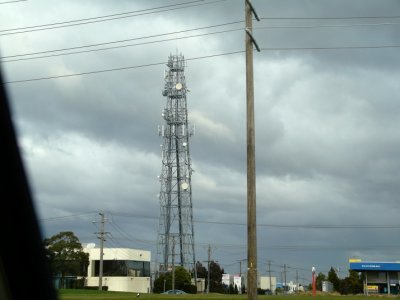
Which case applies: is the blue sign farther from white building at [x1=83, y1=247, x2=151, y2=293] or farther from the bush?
white building at [x1=83, y1=247, x2=151, y2=293]

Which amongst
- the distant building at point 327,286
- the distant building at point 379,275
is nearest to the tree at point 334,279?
the distant building at point 327,286

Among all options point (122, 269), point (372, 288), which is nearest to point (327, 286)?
point (372, 288)

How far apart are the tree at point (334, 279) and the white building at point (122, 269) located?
102ft

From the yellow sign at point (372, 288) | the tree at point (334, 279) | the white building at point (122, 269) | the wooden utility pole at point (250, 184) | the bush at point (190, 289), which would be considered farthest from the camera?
the white building at point (122, 269)

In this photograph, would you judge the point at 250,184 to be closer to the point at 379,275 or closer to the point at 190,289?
the point at 190,289

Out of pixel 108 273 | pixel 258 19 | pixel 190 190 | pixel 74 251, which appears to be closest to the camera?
pixel 258 19

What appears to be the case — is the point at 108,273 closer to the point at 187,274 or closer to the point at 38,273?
the point at 187,274

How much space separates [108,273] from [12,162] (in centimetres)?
11199

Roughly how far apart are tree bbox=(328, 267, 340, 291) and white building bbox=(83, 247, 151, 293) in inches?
1226

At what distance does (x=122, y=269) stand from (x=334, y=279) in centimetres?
3778

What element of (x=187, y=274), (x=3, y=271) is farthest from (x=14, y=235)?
(x=187, y=274)

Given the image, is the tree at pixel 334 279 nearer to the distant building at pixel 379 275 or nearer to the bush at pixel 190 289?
the distant building at pixel 379 275

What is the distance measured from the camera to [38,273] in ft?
16.2

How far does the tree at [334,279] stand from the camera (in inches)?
4064
